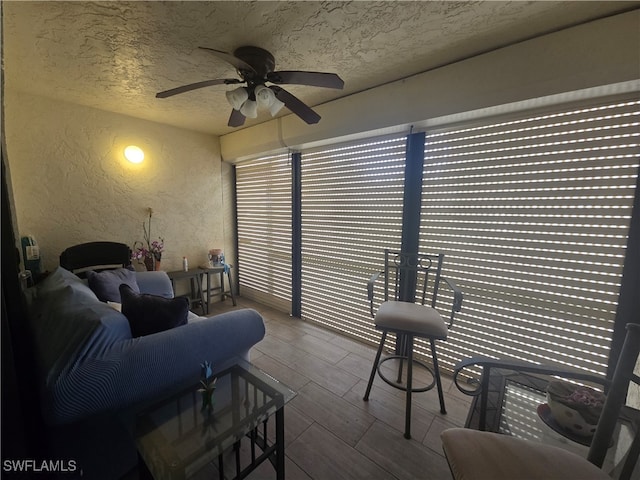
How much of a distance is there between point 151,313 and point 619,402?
75.9 inches

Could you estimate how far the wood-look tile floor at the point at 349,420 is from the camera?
1.30 meters

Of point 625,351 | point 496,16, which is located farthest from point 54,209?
point 625,351

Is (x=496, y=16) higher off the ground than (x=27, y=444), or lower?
higher

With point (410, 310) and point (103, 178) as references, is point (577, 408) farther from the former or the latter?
point (103, 178)

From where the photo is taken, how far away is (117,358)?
1006 millimetres

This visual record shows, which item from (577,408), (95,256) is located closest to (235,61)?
(577,408)

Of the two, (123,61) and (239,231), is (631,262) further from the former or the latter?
(239,231)

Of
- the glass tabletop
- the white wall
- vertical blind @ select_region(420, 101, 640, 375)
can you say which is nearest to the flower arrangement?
the white wall

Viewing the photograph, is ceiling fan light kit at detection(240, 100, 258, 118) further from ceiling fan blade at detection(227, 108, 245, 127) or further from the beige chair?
the beige chair

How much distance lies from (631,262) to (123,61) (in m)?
3.44

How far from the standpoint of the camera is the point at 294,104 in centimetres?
168

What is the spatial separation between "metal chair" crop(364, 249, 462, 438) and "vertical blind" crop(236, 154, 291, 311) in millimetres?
1514

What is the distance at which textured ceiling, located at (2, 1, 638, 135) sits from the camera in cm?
124

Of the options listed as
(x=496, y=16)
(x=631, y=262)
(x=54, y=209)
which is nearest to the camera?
(x=496, y=16)
